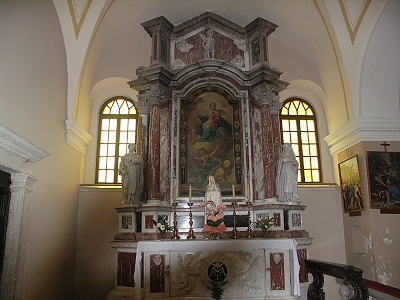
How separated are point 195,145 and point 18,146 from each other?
149 inches

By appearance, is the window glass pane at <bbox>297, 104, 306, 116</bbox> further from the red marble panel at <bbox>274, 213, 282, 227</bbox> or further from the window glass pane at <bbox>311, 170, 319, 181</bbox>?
the red marble panel at <bbox>274, 213, 282, 227</bbox>

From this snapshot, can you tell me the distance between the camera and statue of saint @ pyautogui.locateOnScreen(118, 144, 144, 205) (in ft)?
25.5

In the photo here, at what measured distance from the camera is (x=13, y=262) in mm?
5805

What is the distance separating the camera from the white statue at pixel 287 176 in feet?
25.6

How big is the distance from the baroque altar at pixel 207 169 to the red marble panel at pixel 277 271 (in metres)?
0.02

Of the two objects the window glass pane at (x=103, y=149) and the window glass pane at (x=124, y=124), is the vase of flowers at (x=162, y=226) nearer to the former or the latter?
the window glass pane at (x=103, y=149)

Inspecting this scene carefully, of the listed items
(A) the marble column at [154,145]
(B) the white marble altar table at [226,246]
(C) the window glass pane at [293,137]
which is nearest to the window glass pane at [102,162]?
(A) the marble column at [154,145]

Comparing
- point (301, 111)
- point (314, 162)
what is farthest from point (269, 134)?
point (301, 111)

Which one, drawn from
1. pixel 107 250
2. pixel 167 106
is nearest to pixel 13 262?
pixel 107 250

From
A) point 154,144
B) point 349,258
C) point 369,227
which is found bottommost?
point 349,258

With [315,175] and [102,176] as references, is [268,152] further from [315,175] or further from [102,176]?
[102,176]

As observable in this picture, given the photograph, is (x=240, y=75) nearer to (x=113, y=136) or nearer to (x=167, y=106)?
(x=167, y=106)

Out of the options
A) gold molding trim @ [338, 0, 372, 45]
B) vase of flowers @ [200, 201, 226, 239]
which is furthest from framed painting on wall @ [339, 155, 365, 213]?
vase of flowers @ [200, 201, 226, 239]

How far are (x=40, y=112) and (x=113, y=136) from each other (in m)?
3.42
